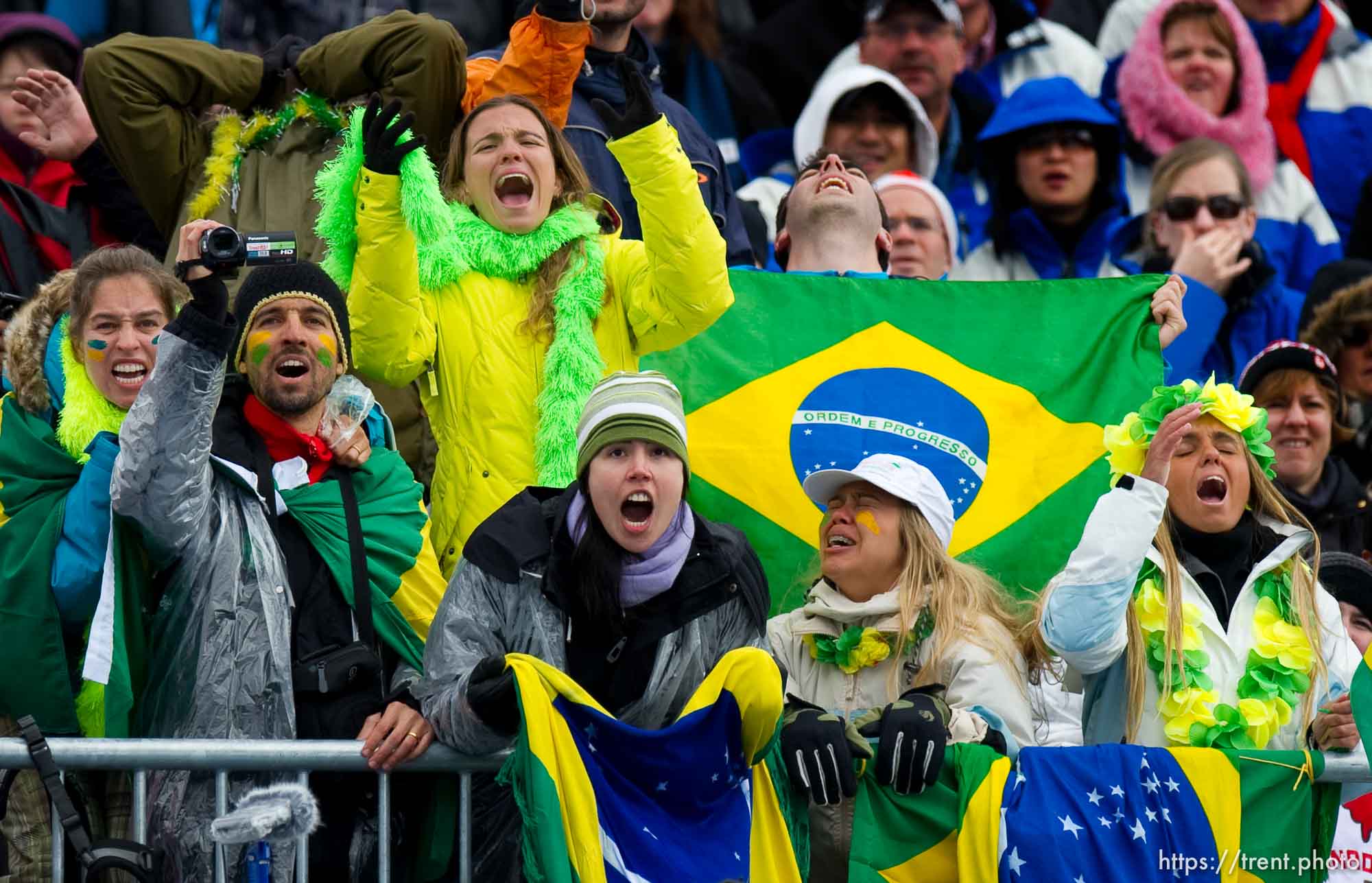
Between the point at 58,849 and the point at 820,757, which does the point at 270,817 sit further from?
the point at 820,757

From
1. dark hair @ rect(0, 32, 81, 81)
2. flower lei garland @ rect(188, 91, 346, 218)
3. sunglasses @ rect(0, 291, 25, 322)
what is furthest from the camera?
dark hair @ rect(0, 32, 81, 81)

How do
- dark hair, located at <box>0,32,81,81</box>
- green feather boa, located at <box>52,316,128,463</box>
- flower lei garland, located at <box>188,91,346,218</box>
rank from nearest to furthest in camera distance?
green feather boa, located at <box>52,316,128,463</box>, flower lei garland, located at <box>188,91,346,218</box>, dark hair, located at <box>0,32,81,81</box>

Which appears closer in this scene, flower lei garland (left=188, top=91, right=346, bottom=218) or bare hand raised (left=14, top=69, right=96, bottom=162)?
flower lei garland (left=188, top=91, right=346, bottom=218)

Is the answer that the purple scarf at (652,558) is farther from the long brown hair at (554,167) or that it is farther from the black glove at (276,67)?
the black glove at (276,67)

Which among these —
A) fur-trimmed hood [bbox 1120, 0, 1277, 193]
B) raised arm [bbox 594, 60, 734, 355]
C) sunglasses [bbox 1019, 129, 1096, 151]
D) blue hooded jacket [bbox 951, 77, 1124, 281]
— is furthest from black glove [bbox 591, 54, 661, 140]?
fur-trimmed hood [bbox 1120, 0, 1277, 193]

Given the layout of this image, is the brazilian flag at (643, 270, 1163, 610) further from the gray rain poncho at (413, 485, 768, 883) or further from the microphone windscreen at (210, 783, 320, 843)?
the microphone windscreen at (210, 783, 320, 843)

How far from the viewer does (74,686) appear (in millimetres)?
5285

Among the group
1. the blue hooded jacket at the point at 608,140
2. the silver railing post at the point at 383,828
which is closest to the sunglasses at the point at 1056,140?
the blue hooded jacket at the point at 608,140

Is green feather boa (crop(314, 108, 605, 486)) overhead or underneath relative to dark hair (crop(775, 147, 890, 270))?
underneath

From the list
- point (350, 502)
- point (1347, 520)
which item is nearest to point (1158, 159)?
point (1347, 520)

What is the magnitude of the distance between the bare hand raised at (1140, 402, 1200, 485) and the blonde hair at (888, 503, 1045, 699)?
1.72 ft

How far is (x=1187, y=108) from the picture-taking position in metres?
9.43

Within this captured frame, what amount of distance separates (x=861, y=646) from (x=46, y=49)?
4168mm

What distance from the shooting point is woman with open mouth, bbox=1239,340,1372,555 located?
23.7 feet
